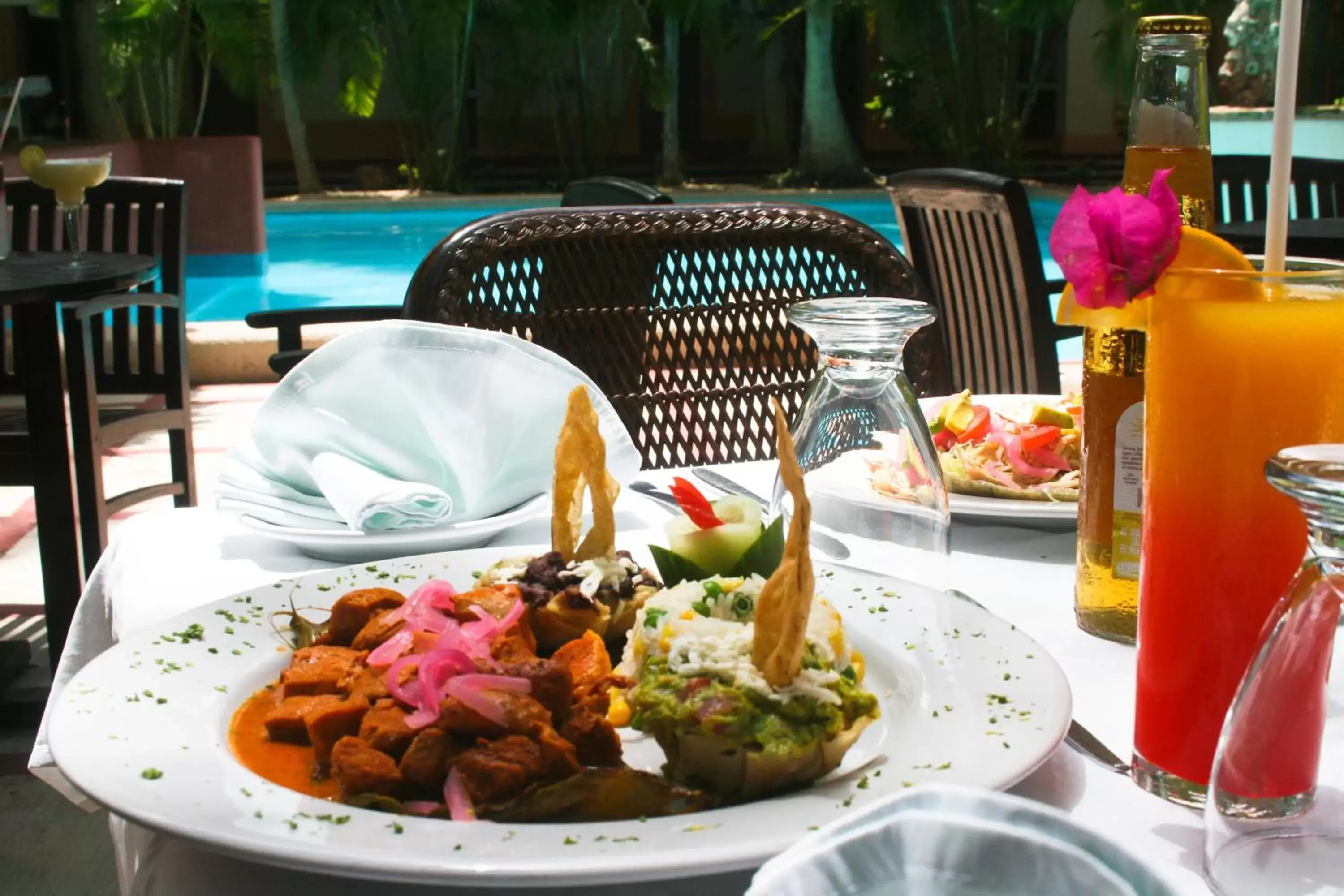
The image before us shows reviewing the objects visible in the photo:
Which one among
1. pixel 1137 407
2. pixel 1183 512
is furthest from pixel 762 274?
pixel 1183 512

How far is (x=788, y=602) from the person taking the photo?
0.59 m

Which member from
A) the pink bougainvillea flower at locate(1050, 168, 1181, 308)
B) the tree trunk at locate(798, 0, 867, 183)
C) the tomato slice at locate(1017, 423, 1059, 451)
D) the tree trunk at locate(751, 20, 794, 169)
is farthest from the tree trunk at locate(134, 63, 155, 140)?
the pink bougainvillea flower at locate(1050, 168, 1181, 308)

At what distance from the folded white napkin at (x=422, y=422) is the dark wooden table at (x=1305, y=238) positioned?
2115 millimetres

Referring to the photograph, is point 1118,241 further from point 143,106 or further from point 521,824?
point 143,106

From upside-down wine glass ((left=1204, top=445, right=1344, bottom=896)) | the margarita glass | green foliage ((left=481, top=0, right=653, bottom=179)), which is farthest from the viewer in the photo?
green foliage ((left=481, top=0, right=653, bottom=179))

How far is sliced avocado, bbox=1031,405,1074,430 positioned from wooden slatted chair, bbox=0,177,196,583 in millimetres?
2163

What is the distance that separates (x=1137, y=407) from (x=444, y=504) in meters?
0.50

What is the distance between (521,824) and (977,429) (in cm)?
65

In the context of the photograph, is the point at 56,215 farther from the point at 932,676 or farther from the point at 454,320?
the point at 932,676

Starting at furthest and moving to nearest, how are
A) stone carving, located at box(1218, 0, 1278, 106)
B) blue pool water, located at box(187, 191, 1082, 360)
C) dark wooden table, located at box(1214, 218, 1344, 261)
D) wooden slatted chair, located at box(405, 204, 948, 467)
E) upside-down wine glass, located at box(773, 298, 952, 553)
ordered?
blue pool water, located at box(187, 191, 1082, 360) → stone carving, located at box(1218, 0, 1278, 106) → dark wooden table, located at box(1214, 218, 1344, 261) → wooden slatted chair, located at box(405, 204, 948, 467) → upside-down wine glass, located at box(773, 298, 952, 553)

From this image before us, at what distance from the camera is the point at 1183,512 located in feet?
1.88

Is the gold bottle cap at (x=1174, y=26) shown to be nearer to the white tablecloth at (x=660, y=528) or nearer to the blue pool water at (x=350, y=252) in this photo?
the white tablecloth at (x=660, y=528)

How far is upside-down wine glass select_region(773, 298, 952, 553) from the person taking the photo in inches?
30.7

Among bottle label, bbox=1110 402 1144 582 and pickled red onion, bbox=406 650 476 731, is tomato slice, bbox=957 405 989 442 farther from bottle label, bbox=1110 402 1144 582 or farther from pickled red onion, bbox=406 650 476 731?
pickled red onion, bbox=406 650 476 731
